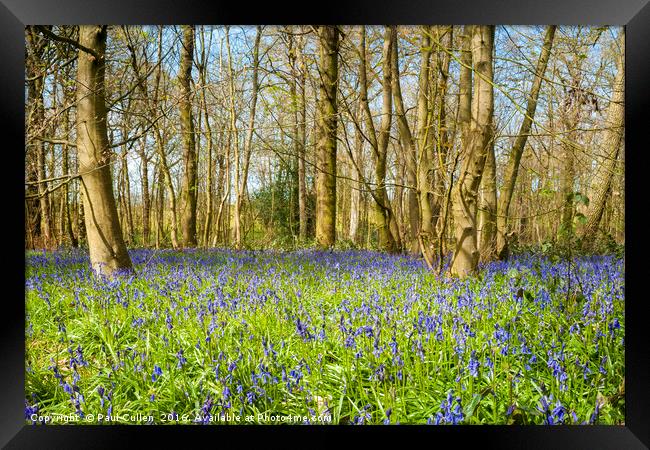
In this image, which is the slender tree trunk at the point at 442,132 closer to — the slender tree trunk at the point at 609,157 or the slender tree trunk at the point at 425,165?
the slender tree trunk at the point at 425,165

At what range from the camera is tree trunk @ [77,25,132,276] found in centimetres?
343

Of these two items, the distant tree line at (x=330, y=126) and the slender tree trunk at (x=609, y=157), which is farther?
the distant tree line at (x=330, y=126)

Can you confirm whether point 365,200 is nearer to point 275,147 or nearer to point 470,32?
point 275,147

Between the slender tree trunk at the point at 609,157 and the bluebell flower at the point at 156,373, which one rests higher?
the slender tree trunk at the point at 609,157

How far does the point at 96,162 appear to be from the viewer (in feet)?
12.4

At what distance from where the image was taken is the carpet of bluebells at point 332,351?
212 centimetres

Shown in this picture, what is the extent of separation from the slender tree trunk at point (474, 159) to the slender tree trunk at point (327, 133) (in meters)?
1.28

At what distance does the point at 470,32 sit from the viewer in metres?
3.61

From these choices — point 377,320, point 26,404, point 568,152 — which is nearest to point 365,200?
point 568,152

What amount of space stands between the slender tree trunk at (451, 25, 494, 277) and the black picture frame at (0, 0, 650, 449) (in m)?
1.22

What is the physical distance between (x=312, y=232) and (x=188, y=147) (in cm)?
202

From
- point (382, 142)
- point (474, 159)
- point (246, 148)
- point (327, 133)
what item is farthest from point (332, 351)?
point (382, 142)

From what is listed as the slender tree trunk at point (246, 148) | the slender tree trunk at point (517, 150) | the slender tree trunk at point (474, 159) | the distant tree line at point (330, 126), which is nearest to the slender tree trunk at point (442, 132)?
the distant tree line at point (330, 126)
